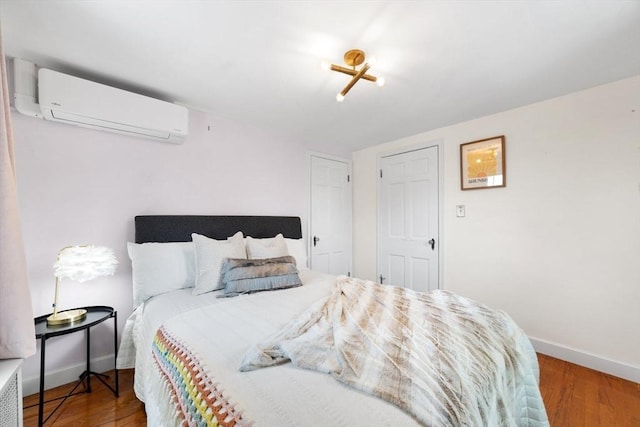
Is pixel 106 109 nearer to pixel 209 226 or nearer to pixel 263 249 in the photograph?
pixel 209 226

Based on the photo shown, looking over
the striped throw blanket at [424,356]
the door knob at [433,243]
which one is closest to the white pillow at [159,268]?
the striped throw blanket at [424,356]

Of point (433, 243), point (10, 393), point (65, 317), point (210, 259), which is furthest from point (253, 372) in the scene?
point (433, 243)

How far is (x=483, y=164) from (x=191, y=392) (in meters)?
3.09

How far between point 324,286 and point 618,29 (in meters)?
2.46

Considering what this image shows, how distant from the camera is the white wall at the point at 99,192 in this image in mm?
1802

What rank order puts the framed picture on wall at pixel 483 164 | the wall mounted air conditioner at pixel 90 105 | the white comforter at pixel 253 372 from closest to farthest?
the white comforter at pixel 253 372
the wall mounted air conditioner at pixel 90 105
the framed picture on wall at pixel 483 164

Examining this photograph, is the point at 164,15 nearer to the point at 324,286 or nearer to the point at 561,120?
the point at 324,286

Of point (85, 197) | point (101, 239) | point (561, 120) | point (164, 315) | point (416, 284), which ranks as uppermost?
point (561, 120)

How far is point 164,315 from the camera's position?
1.52m

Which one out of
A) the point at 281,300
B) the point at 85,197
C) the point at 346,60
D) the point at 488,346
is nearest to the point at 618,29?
the point at 346,60

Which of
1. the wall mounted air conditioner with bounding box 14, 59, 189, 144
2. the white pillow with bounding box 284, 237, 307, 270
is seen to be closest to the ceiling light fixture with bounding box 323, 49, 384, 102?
the wall mounted air conditioner with bounding box 14, 59, 189, 144

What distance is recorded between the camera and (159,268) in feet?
6.37

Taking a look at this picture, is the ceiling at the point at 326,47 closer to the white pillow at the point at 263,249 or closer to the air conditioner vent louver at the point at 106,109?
the air conditioner vent louver at the point at 106,109

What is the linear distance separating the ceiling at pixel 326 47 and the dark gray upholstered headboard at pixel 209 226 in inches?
43.6
